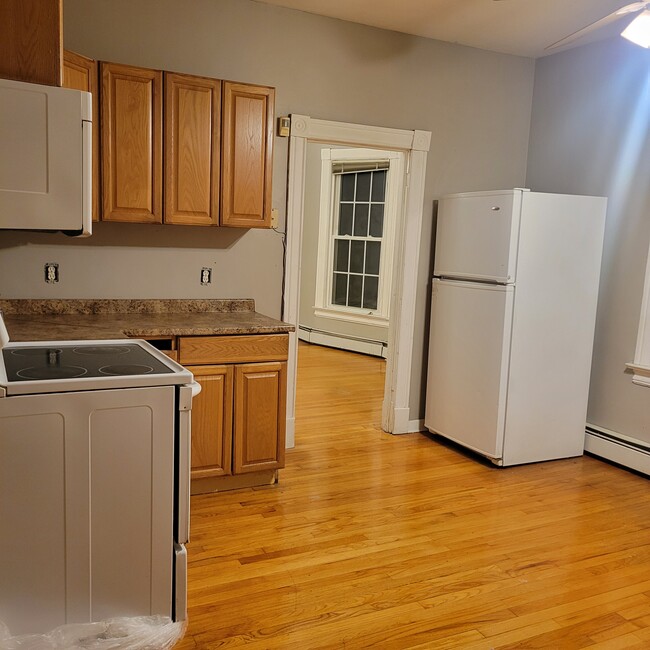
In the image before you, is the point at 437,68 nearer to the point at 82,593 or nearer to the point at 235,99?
the point at 235,99

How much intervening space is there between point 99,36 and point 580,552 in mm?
3425

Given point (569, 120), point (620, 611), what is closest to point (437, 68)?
point (569, 120)

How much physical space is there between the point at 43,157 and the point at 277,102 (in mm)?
2172

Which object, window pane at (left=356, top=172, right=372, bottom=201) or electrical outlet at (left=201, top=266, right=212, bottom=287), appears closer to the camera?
electrical outlet at (left=201, top=266, right=212, bottom=287)

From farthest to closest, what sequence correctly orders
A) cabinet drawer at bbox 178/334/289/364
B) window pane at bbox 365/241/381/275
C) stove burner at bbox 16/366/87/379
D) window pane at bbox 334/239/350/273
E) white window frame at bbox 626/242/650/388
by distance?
window pane at bbox 334/239/350/273, window pane at bbox 365/241/381/275, white window frame at bbox 626/242/650/388, cabinet drawer at bbox 178/334/289/364, stove burner at bbox 16/366/87/379

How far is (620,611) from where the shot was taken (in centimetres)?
239

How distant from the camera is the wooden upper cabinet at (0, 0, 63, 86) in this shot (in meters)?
1.84

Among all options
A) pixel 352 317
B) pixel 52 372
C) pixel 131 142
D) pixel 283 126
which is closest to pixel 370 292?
pixel 352 317

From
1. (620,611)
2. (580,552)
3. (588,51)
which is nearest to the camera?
(620,611)

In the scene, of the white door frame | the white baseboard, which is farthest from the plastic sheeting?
the white baseboard

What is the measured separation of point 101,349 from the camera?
2.45 metres

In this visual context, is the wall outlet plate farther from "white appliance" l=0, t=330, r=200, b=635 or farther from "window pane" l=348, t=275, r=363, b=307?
"window pane" l=348, t=275, r=363, b=307

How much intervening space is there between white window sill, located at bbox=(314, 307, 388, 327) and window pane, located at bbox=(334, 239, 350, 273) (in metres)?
0.50

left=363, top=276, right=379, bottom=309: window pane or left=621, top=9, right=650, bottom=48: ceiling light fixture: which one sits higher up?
left=621, top=9, right=650, bottom=48: ceiling light fixture
